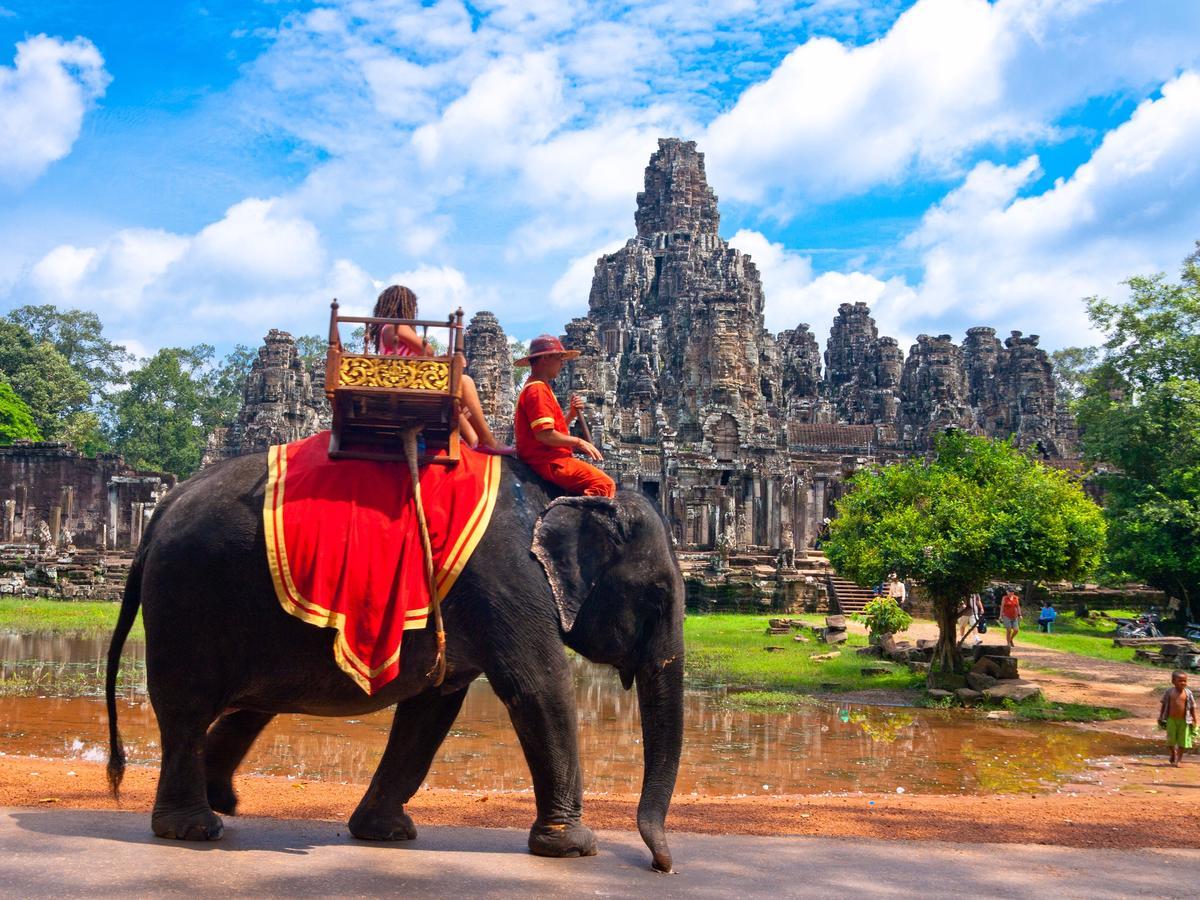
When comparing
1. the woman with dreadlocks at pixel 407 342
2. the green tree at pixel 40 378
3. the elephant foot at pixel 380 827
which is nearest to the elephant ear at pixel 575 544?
the woman with dreadlocks at pixel 407 342

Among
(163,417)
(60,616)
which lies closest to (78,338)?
(163,417)

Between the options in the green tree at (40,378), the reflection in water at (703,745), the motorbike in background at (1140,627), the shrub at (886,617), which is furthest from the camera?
the green tree at (40,378)

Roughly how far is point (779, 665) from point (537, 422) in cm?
1507

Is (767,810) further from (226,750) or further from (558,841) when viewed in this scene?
(226,750)

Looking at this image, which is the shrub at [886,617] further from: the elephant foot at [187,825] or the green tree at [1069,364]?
the green tree at [1069,364]

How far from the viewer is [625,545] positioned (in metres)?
5.77

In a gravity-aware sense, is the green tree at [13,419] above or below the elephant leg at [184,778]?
above

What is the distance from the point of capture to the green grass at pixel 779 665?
1798 centimetres

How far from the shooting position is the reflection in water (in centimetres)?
1006

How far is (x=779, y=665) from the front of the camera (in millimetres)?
20047

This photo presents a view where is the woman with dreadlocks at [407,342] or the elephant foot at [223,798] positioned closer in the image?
the woman with dreadlocks at [407,342]

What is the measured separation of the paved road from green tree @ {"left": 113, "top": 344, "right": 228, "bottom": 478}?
6913 centimetres

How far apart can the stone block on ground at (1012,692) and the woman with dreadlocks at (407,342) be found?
12.1 meters

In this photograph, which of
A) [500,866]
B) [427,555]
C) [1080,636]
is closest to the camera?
[500,866]
